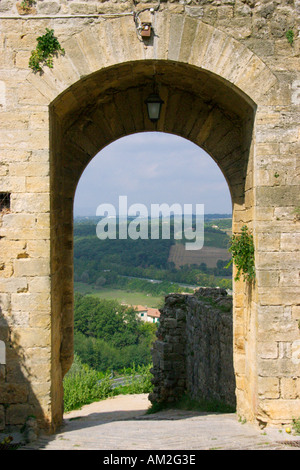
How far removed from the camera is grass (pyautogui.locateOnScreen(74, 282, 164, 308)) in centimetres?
5066

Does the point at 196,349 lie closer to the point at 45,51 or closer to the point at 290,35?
→ the point at 290,35

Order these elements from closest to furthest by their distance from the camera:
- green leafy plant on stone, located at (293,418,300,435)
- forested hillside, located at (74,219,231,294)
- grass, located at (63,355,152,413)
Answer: green leafy plant on stone, located at (293,418,300,435)
grass, located at (63,355,152,413)
forested hillside, located at (74,219,231,294)

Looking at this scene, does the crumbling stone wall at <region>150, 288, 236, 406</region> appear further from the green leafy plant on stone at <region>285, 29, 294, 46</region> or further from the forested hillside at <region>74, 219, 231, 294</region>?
the forested hillside at <region>74, 219, 231, 294</region>

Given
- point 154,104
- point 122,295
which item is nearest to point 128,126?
point 154,104

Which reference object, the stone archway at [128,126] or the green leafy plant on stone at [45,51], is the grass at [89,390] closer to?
the stone archway at [128,126]

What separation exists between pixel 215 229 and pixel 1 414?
34000 millimetres

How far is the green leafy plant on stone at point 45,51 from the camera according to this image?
4.83 metres

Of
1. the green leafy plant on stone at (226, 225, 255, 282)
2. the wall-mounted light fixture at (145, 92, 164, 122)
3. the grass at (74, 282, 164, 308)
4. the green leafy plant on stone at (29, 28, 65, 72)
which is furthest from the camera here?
the grass at (74, 282, 164, 308)

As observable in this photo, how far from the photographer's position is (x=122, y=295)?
52031 millimetres

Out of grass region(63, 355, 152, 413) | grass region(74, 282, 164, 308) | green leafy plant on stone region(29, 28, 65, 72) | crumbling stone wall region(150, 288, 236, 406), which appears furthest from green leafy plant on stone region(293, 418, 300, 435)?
grass region(74, 282, 164, 308)

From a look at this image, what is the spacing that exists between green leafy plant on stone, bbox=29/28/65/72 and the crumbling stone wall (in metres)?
4.51
